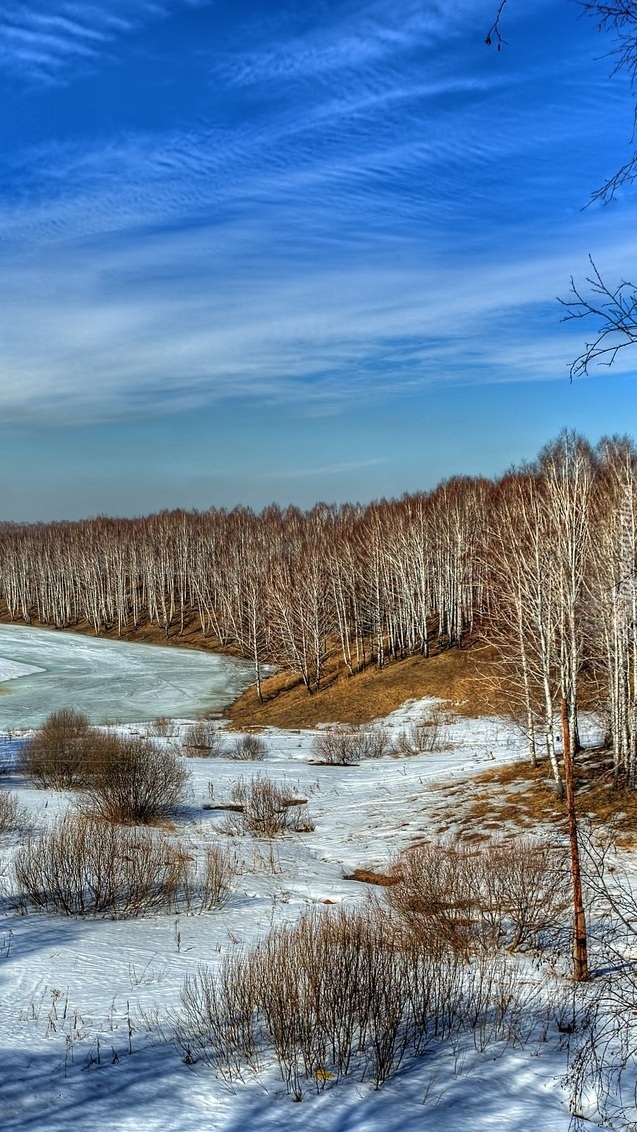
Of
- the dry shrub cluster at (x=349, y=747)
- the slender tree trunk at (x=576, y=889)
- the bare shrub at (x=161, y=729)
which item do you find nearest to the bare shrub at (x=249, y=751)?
the dry shrub cluster at (x=349, y=747)

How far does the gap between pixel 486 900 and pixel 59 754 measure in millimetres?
16956

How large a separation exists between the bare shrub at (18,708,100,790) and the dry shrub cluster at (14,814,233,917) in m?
10.2

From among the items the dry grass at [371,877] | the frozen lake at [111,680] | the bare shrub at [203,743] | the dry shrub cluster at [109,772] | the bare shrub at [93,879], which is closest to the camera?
the bare shrub at [93,879]

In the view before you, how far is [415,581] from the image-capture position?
54719mm

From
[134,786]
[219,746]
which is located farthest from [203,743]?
[134,786]

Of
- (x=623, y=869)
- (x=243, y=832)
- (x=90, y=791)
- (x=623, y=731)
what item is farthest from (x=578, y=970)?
(x=90, y=791)

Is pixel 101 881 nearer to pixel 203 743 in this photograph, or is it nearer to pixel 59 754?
pixel 59 754

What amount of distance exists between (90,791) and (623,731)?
1371cm

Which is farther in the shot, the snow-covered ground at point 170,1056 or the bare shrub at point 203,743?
the bare shrub at point 203,743

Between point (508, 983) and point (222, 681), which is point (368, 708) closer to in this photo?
point (222, 681)

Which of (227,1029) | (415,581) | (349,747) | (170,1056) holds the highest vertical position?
(415,581)

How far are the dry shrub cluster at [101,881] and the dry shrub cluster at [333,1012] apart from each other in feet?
15.4

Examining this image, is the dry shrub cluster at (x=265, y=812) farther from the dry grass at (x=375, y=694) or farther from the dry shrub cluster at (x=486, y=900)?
the dry grass at (x=375, y=694)

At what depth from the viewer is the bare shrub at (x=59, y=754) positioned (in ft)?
78.5
